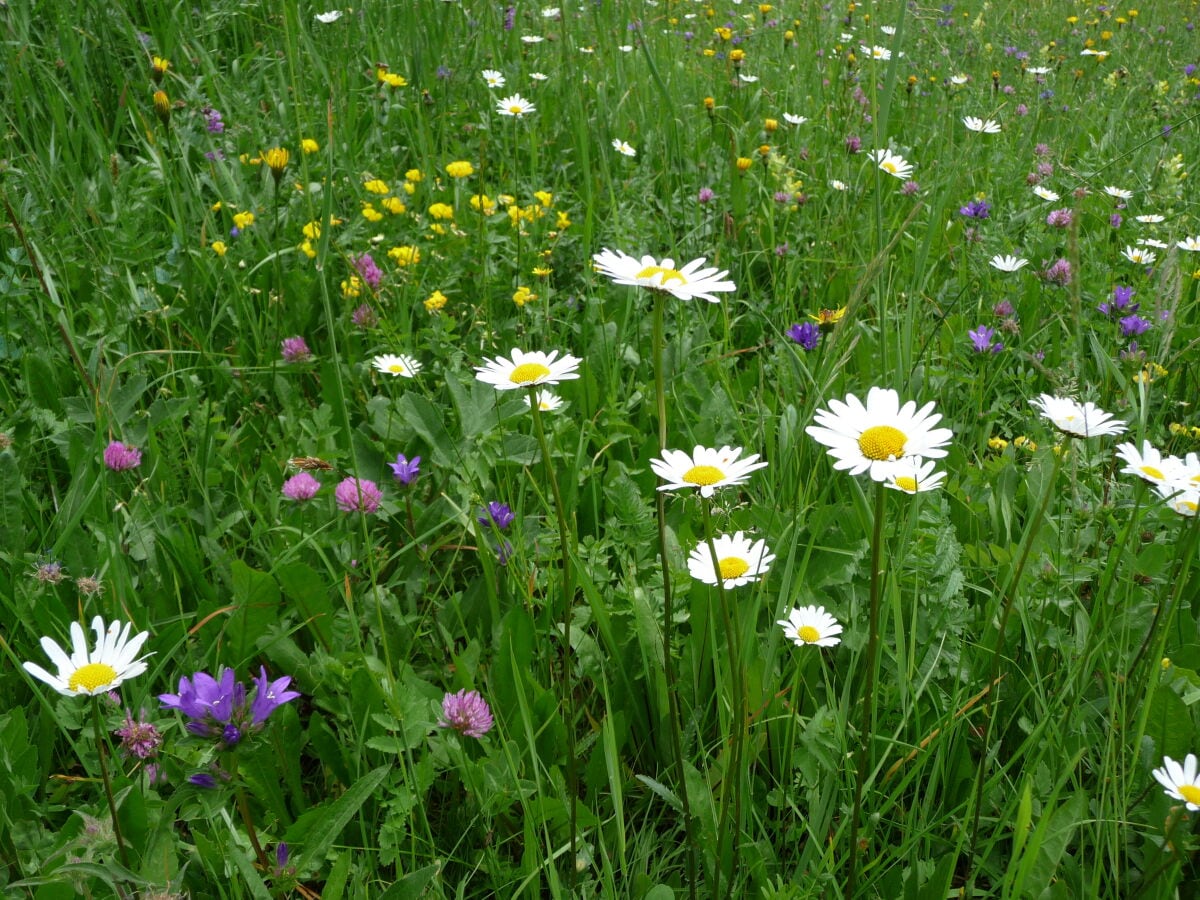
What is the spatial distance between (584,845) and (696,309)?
1427mm

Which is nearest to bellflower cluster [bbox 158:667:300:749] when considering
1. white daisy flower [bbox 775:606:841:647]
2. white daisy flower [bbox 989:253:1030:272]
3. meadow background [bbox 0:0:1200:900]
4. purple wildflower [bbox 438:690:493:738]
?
meadow background [bbox 0:0:1200:900]

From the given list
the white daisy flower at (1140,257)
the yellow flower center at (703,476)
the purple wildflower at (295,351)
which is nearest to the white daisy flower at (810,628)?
the yellow flower center at (703,476)

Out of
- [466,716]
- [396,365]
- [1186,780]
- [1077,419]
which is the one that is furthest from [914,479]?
[396,365]

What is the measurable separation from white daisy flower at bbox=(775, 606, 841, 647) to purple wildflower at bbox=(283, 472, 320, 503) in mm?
759

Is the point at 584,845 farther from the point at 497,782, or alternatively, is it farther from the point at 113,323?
the point at 113,323

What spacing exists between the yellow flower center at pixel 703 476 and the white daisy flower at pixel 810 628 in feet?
0.84

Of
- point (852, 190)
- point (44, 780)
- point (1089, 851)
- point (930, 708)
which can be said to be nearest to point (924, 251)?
point (930, 708)

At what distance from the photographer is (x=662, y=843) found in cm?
123

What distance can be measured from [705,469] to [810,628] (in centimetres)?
33

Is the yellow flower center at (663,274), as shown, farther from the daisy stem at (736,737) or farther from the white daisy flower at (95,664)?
the white daisy flower at (95,664)

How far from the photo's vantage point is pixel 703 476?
1.02 meters

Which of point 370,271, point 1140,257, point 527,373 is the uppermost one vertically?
point 527,373

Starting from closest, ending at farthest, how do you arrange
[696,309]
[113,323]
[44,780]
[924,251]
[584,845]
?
1. [584,845]
2. [44,780]
3. [924,251]
4. [113,323]
5. [696,309]

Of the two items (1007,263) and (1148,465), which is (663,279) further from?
(1007,263)
